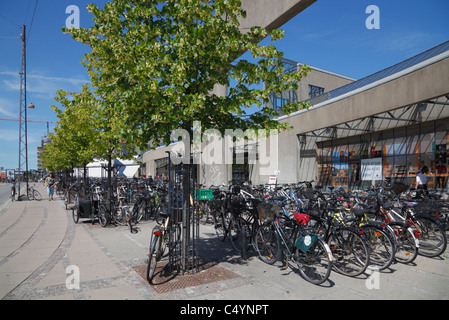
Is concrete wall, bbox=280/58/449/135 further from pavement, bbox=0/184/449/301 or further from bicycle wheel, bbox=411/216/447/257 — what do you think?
pavement, bbox=0/184/449/301

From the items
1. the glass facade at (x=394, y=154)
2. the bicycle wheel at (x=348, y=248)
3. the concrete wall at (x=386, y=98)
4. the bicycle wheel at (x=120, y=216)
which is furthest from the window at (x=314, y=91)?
the bicycle wheel at (x=348, y=248)

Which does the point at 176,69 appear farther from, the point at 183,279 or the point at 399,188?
the point at 399,188

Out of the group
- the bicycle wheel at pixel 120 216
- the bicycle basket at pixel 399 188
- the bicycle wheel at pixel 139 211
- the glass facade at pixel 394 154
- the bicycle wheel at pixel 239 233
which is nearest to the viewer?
the bicycle wheel at pixel 239 233

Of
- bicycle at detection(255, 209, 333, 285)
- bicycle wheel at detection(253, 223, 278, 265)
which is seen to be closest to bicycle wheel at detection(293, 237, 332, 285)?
bicycle at detection(255, 209, 333, 285)

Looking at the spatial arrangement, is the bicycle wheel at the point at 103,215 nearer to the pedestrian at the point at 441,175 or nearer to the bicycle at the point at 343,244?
the bicycle at the point at 343,244

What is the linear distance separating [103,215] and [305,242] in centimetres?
721

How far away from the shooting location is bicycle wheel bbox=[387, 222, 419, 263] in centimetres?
523

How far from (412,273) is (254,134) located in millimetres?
3479

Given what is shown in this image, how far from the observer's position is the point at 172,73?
14.6ft

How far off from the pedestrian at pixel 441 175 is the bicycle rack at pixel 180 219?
38.6ft

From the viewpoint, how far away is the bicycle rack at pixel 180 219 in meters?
4.98

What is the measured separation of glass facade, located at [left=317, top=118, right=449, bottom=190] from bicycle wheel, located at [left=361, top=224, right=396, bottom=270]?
9268mm

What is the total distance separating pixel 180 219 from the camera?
5105 mm

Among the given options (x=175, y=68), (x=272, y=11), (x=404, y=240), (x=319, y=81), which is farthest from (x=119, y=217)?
(x=319, y=81)
